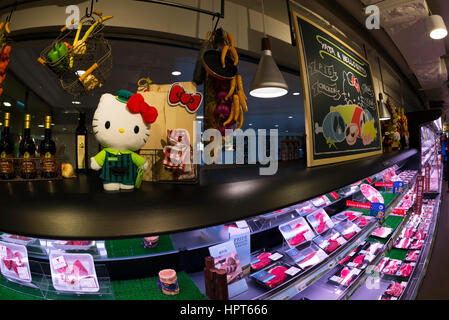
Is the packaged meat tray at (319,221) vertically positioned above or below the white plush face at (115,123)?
below

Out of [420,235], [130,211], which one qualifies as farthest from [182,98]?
[420,235]

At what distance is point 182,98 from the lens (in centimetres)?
113

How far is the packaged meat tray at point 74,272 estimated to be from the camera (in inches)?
29.4

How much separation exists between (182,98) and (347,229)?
4.94 feet

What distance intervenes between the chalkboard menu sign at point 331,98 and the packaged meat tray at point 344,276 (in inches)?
31.2

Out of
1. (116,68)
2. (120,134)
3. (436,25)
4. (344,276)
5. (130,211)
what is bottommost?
(344,276)

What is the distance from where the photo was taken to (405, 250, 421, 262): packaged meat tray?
2349 mm

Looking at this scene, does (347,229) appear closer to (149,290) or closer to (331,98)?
(331,98)

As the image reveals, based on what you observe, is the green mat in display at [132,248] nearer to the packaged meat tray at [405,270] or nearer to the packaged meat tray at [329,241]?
the packaged meat tray at [329,241]

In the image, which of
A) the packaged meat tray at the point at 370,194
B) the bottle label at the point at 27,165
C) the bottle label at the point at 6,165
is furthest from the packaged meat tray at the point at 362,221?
the bottle label at the point at 6,165

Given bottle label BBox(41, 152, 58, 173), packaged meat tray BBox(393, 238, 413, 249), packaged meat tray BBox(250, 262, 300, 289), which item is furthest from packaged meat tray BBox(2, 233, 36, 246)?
packaged meat tray BBox(393, 238, 413, 249)

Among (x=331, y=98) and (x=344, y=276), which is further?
(x=331, y=98)

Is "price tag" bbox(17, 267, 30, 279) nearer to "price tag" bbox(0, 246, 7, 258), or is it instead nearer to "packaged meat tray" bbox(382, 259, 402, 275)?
"price tag" bbox(0, 246, 7, 258)
